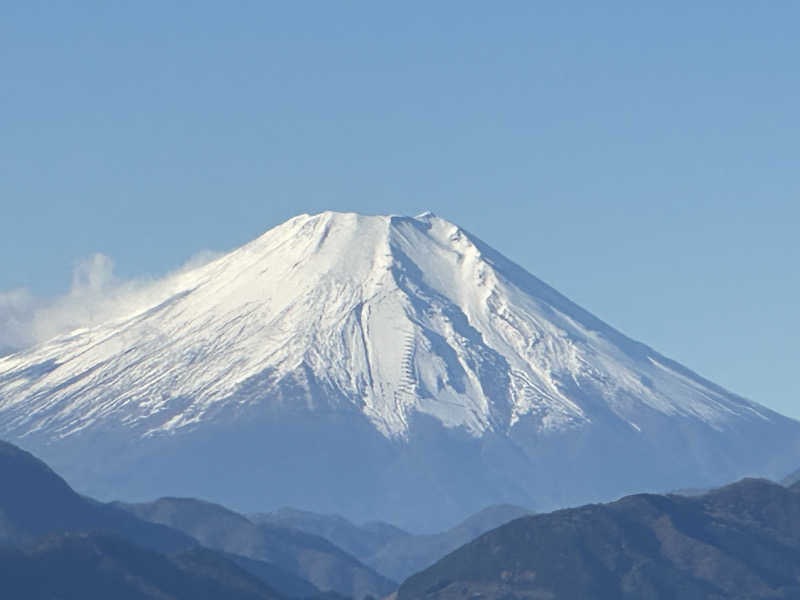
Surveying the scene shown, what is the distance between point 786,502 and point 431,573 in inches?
1261

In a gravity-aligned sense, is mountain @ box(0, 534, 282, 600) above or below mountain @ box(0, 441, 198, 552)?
below

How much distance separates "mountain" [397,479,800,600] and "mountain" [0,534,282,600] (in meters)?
15.9

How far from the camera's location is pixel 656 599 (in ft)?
568

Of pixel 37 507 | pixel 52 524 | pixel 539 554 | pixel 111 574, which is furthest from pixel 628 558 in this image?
pixel 37 507

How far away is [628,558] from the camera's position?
179375 mm

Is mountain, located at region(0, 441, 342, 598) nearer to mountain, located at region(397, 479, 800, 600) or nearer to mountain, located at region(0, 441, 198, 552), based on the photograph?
mountain, located at region(0, 441, 198, 552)

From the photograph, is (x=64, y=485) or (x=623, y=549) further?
(x=64, y=485)

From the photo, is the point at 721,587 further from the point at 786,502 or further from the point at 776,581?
the point at 786,502

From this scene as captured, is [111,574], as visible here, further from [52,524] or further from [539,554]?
[539,554]

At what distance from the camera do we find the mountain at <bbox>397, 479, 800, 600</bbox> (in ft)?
573

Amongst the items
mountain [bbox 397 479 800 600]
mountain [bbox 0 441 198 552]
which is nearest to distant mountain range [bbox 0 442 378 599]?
mountain [bbox 0 441 198 552]

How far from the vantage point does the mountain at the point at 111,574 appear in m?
152

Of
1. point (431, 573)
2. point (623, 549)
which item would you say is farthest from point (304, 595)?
point (623, 549)

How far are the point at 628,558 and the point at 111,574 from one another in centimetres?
4245
